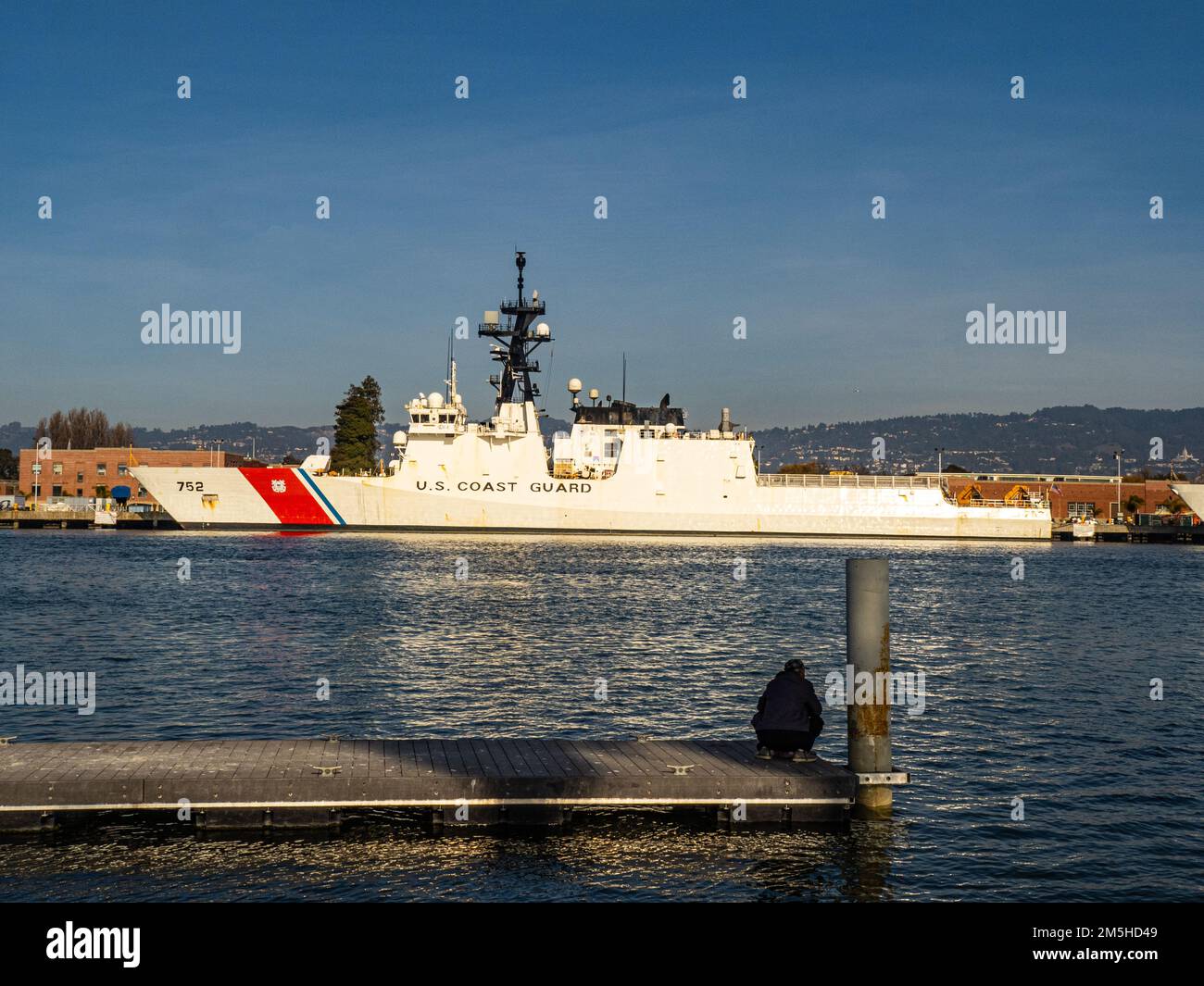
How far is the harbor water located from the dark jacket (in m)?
1.06

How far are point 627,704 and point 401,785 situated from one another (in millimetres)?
6520

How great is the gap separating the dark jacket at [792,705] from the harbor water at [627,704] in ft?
3.47

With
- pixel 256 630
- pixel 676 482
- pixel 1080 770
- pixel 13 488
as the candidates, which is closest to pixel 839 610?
pixel 256 630

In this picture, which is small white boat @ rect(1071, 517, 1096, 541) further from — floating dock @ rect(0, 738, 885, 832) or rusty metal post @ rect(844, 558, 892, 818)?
floating dock @ rect(0, 738, 885, 832)

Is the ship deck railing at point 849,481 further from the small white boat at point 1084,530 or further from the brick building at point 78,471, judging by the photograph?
the brick building at point 78,471

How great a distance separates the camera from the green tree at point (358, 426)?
88312 mm

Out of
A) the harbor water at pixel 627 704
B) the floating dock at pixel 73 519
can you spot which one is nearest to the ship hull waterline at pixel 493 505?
the floating dock at pixel 73 519

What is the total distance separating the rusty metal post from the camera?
34.4 feet

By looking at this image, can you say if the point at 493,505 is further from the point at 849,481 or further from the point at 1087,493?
the point at 1087,493

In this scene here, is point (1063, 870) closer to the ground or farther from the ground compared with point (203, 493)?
closer to the ground
